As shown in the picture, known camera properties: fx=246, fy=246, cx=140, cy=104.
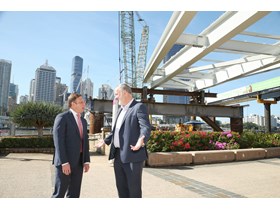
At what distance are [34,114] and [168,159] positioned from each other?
10089mm

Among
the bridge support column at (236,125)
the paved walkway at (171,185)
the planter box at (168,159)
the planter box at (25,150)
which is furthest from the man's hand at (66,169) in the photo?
the bridge support column at (236,125)

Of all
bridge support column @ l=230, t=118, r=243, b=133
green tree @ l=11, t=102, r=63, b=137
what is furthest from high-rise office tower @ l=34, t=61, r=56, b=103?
bridge support column @ l=230, t=118, r=243, b=133

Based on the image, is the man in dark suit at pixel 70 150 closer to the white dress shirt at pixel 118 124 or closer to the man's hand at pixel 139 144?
the white dress shirt at pixel 118 124

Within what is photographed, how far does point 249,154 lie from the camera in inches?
404

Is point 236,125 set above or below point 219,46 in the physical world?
below

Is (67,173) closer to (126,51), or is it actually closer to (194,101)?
(194,101)

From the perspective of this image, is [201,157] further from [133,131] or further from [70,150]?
[70,150]

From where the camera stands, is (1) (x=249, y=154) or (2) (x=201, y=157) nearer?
(2) (x=201, y=157)

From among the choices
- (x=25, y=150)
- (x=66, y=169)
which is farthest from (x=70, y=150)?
(x=25, y=150)

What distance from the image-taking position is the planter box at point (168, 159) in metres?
8.08

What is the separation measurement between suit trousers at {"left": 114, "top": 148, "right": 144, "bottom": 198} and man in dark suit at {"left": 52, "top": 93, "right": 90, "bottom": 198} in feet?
1.60

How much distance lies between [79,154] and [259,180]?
480 centimetres

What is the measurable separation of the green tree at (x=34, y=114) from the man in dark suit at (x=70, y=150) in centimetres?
1284
